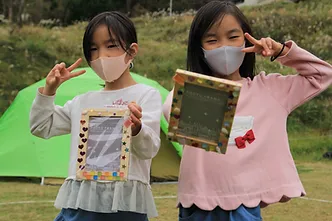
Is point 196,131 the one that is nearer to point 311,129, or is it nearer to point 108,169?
point 108,169

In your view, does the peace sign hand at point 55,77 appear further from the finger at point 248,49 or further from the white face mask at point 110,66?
the finger at point 248,49

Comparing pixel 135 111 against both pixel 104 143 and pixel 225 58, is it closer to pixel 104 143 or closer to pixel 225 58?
pixel 104 143

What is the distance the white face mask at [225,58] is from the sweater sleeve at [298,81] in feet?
0.46

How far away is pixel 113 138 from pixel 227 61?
18.1 inches

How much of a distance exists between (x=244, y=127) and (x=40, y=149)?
402 centimetres

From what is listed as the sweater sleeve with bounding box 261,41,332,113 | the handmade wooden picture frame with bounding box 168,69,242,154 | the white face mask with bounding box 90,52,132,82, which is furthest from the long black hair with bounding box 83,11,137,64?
the sweater sleeve with bounding box 261,41,332,113

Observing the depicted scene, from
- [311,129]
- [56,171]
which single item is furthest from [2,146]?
[311,129]

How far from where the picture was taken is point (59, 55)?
39.6ft

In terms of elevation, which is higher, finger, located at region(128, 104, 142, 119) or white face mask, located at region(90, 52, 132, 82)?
white face mask, located at region(90, 52, 132, 82)

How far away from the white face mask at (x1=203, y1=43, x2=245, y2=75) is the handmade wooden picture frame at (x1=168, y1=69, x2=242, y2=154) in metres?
0.22

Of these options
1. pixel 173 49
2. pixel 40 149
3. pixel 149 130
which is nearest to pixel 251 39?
pixel 149 130

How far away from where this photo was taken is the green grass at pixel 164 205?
434 cm

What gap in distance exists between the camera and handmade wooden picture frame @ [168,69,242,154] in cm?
175

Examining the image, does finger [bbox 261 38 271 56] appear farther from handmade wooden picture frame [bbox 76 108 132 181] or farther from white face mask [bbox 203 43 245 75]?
handmade wooden picture frame [bbox 76 108 132 181]
